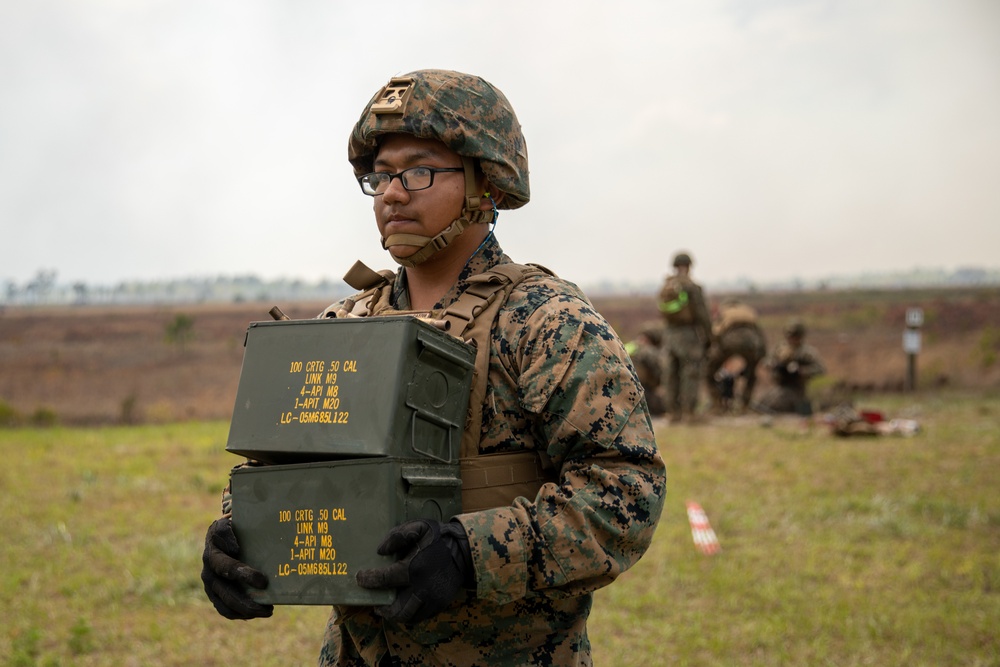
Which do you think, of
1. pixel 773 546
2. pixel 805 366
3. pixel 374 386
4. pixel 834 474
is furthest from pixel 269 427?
pixel 805 366

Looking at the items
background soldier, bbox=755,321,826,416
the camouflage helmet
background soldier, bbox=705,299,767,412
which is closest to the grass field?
the camouflage helmet

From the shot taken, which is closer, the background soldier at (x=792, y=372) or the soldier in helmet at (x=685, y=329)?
the soldier in helmet at (x=685, y=329)

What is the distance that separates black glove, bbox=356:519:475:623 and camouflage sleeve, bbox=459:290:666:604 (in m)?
0.07

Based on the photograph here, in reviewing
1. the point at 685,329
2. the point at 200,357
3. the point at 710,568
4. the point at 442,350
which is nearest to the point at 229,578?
the point at 442,350

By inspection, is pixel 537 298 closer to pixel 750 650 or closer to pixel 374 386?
pixel 374 386

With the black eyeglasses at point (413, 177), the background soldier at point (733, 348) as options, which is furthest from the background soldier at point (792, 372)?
the black eyeglasses at point (413, 177)

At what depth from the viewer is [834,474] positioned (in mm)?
11164

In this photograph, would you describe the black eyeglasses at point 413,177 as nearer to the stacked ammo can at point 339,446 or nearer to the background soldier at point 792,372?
the stacked ammo can at point 339,446

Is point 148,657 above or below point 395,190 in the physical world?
below

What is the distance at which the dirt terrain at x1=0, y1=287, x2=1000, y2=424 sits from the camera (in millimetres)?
22234

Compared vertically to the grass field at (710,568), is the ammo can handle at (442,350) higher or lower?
higher

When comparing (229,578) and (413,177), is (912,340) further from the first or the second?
(229,578)

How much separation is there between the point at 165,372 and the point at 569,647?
37222mm

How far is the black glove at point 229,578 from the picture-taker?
216 centimetres
